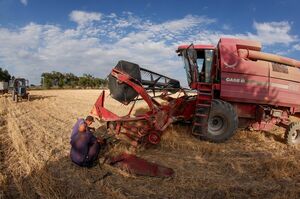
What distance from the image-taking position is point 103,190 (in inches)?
210

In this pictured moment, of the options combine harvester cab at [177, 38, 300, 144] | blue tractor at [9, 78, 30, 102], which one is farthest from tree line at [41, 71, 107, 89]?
combine harvester cab at [177, 38, 300, 144]

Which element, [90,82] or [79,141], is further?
[90,82]

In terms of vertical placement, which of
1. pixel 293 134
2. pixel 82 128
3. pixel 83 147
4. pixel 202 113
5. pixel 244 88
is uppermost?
pixel 244 88

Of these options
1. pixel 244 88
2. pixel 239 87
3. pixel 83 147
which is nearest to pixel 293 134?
pixel 244 88

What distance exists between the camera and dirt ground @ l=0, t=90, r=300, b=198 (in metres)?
5.34

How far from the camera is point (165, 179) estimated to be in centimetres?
605

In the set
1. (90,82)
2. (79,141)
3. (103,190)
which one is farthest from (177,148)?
(90,82)

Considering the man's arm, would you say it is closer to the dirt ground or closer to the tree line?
the dirt ground

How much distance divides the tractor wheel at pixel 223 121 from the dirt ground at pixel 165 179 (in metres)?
0.27

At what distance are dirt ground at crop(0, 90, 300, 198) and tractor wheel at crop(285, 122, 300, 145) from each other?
37 centimetres

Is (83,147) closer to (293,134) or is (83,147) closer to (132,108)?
(132,108)

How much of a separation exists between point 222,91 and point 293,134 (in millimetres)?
2464

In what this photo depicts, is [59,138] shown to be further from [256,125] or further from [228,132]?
[256,125]

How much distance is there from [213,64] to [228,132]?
2022 mm
